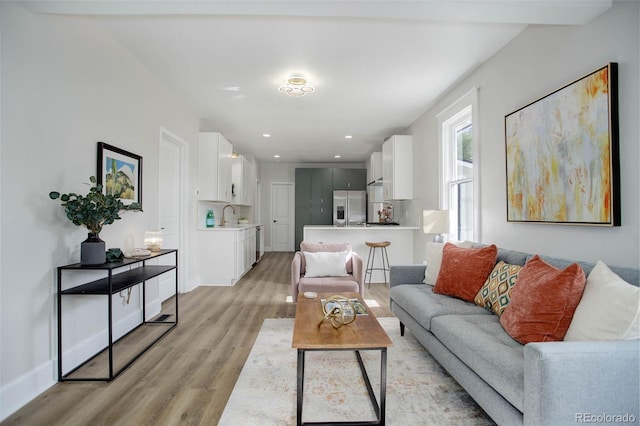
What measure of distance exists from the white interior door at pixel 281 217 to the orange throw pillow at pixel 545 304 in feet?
25.7

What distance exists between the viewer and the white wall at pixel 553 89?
1734mm

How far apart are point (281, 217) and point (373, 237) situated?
476 centimetres

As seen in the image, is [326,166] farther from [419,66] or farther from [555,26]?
[555,26]

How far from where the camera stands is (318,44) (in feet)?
8.98

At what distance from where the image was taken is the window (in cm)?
343

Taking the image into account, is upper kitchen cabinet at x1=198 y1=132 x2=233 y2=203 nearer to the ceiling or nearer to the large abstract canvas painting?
the ceiling

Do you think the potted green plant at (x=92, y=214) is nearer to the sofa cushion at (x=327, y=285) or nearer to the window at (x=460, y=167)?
the sofa cushion at (x=327, y=285)

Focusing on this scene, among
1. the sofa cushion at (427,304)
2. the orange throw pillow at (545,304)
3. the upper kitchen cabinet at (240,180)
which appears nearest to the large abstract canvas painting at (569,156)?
the orange throw pillow at (545,304)

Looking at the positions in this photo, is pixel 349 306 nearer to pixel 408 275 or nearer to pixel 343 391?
pixel 343 391

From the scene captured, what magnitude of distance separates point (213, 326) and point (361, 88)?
308 centimetres

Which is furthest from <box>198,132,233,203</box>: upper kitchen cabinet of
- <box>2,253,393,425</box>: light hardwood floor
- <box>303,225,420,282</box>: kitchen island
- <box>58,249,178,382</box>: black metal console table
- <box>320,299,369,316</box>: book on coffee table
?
<box>320,299,369,316</box>: book on coffee table

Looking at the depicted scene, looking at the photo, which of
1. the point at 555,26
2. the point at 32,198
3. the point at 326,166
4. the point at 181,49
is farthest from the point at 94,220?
the point at 326,166

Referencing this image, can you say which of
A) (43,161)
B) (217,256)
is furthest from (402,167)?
(43,161)

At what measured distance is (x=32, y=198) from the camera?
194cm
